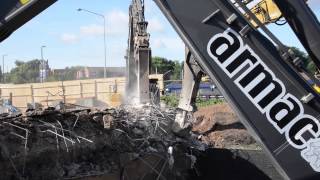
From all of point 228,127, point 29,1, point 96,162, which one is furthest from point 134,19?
point 29,1

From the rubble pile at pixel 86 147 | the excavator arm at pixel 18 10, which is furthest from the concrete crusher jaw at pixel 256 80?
the rubble pile at pixel 86 147

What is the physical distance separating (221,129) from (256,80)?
9678 millimetres

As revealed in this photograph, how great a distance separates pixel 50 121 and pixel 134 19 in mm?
10754

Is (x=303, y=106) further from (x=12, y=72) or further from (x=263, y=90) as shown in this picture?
(x=12, y=72)

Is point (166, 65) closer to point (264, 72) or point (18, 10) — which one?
point (18, 10)

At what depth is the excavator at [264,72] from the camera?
11.5ft

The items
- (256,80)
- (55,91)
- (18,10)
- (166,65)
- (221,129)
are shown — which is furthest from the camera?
(166,65)

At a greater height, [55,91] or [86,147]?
[86,147]

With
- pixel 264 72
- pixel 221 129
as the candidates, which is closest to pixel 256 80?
pixel 264 72

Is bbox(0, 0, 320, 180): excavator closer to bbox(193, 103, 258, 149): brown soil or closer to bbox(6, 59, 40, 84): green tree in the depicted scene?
bbox(193, 103, 258, 149): brown soil

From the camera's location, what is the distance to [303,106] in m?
3.55

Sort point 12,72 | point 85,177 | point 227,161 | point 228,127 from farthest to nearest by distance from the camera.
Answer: point 12,72 < point 228,127 < point 227,161 < point 85,177

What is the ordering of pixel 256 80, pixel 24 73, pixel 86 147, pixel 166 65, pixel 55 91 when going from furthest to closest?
pixel 166 65 → pixel 24 73 → pixel 55 91 → pixel 86 147 → pixel 256 80

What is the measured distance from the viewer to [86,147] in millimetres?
6109
